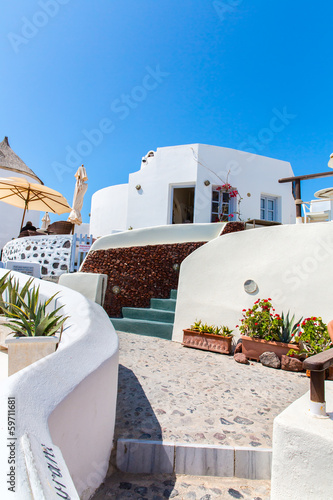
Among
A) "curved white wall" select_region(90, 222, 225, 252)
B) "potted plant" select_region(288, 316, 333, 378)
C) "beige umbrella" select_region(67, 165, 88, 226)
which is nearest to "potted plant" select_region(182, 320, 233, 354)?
"potted plant" select_region(288, 316, 333, 378)

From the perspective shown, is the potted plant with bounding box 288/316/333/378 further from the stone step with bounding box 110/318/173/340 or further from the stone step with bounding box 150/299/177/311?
the stone step with bounding box 150/299/177/311

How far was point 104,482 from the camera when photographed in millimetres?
2141

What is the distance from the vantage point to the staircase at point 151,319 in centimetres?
670

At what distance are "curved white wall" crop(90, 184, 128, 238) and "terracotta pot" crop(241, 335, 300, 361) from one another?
26.0ft

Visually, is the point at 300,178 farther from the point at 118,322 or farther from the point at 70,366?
the point at 70,366

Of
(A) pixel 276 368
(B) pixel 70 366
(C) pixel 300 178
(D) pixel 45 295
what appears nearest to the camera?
(B) pixel 70 366

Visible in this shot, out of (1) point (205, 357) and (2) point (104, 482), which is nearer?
(2) point (104, 482)

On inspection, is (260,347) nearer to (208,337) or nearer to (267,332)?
(267,332)

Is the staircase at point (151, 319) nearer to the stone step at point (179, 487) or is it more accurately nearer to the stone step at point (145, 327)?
the stone step at point (145, 327)

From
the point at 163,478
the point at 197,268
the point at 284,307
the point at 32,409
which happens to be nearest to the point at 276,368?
the point at 284,307

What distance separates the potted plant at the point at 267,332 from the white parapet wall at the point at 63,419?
10.4 feet

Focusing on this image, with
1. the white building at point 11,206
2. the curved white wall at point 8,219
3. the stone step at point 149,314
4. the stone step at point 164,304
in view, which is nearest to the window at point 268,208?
the stone step at point 164,304

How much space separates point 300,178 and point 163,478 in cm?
538

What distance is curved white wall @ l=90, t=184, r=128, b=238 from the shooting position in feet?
40.7
